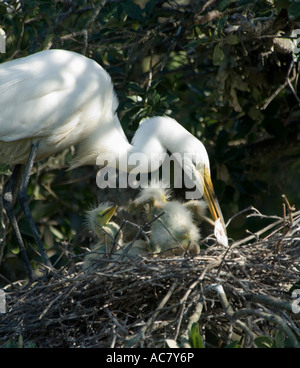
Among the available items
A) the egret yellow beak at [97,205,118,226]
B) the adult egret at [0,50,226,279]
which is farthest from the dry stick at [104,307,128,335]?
the adult egret at [0,50,226,279]

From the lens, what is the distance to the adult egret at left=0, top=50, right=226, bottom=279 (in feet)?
9.98

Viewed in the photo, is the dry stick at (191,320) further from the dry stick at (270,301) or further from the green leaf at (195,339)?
the dry stick at (270,301)

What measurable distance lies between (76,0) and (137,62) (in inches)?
21.8

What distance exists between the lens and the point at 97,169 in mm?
3775

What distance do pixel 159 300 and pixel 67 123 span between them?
48.2 inches

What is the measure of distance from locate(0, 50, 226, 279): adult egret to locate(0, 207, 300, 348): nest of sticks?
0.67 m

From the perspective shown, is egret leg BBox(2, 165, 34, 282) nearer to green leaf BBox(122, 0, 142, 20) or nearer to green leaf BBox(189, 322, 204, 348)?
green leaf BBox(122, 0, 142, 20)

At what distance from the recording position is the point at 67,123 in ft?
10.4

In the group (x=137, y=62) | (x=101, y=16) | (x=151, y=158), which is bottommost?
(x=151, y=158)

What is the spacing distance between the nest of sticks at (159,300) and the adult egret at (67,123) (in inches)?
26.4

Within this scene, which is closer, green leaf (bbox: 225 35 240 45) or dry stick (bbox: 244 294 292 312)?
dry stick (bbox: 244 294 292 312)

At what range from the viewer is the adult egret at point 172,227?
271cm

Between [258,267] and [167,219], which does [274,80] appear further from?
[258,267]
